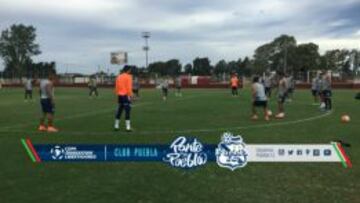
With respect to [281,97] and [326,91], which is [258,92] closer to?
[281,97]

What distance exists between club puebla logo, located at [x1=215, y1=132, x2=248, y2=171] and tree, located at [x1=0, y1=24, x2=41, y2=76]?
145m

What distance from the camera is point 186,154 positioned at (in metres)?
8.91

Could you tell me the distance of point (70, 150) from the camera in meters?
9.11

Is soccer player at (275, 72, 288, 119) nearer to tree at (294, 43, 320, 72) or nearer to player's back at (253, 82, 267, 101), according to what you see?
player's back at (253, 82, 267, 101)

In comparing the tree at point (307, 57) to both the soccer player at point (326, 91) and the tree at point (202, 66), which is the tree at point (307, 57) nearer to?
the tree at point (202, 66)

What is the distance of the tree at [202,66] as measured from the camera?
159375 mm

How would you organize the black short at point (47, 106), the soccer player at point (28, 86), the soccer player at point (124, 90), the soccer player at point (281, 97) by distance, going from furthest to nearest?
the soccer player at point (28, 86) → the soccer player at point (281, 97) → the black short at point (47, 106) → the soccer player at point (124, 90)

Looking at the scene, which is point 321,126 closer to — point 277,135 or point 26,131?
point 277,135

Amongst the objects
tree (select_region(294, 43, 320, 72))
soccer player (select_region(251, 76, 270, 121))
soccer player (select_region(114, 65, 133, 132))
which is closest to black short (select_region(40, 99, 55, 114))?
soccer player (select_region(114, 65, 133, 132))

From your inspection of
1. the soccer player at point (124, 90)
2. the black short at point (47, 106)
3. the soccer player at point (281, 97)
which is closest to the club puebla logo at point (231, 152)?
the soccer player at point (124, 90)

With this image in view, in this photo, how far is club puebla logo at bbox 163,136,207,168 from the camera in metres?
8.55

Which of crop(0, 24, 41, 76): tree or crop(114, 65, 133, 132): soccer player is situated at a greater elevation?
crop(0, 24, 41, 76): tree

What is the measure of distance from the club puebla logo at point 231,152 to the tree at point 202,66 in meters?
150

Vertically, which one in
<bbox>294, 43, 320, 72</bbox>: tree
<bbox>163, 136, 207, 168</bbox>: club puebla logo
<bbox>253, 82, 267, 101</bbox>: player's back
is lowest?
<bbox>163, 136, 207, 168</bbox>: club puebla logo
